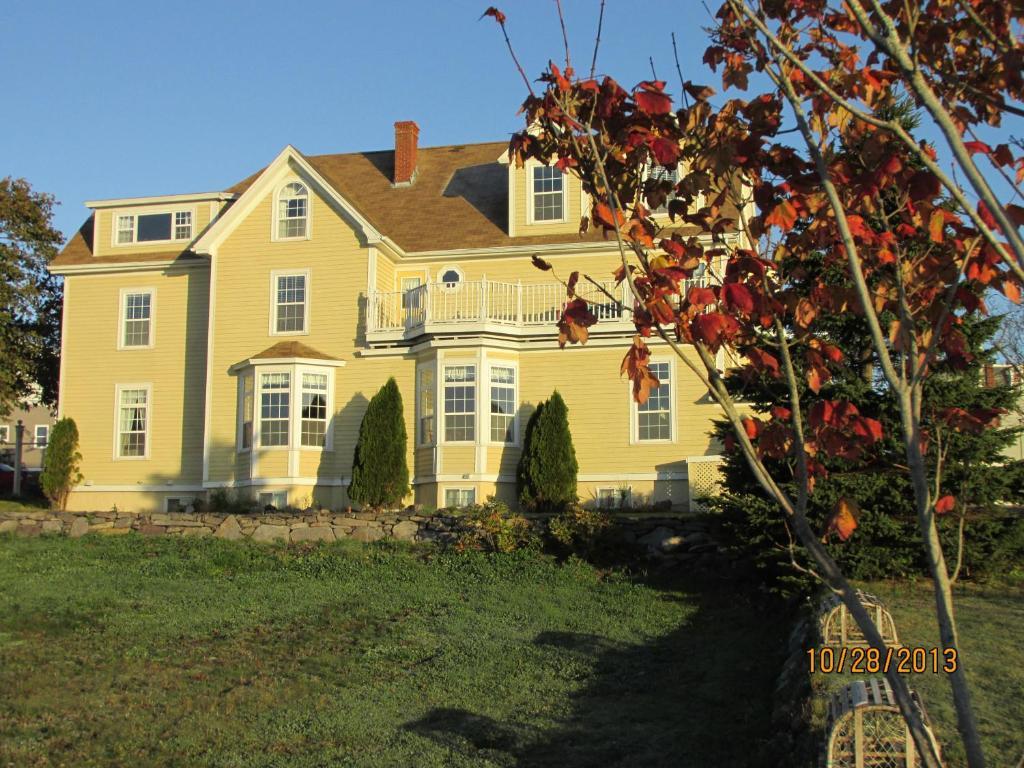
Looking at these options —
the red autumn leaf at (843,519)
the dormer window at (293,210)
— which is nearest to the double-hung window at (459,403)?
the dormer window at (293,210)

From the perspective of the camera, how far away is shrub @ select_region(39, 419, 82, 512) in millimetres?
23828

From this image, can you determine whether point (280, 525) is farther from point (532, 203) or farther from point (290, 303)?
point (532, 203)

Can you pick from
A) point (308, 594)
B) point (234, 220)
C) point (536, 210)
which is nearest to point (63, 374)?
point (234, 220)

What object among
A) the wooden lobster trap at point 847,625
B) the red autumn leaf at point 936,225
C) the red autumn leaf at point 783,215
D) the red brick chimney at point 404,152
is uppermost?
the red brick chimney at point 404,152

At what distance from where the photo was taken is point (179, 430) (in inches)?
955

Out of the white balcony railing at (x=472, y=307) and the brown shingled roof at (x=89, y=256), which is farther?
the brown shingled roof at (x=89, y=256)

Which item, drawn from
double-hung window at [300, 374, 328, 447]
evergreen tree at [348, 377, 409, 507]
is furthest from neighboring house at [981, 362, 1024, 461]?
double-hung window at [300, 374, 328, 447]

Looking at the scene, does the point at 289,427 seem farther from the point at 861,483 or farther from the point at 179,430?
the point at 861,483

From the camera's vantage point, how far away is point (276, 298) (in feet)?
76.9

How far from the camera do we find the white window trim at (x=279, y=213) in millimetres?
23500

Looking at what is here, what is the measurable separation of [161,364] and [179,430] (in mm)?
1704

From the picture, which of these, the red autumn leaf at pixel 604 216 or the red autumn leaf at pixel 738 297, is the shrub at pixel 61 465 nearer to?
the red autumn leaf at pixel 604 216

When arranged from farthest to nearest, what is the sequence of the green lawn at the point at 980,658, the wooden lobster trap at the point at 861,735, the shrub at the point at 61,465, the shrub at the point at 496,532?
the shrub at the point at 61,465, the shrub at the point at 496,532, the green lawn at the point at 980,658, the wooden lobster trap at the point at 861,735

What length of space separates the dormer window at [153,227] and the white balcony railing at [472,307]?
5.92 metres
